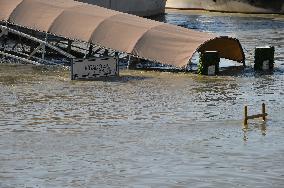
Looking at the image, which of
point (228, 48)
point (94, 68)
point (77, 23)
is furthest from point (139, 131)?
point (228, 48)

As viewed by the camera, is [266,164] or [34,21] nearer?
[266,164]

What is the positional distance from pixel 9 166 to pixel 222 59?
3244cm

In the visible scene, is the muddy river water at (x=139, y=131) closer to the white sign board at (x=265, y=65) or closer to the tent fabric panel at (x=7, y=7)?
the white sign board at (x=265, y=65)

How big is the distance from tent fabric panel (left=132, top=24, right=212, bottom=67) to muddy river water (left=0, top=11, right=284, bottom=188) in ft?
3.37

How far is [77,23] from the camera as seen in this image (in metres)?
48.7

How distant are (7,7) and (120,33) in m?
8.23

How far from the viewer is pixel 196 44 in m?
46.2

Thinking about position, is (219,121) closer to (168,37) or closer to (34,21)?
(168,37)

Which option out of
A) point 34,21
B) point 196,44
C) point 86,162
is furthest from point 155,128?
point 34,21

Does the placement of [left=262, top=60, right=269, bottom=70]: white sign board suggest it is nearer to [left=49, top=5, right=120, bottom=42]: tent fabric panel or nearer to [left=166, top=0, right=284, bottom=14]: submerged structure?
[left=49, top=5, right=120, bottom=42]: tent fabric panel

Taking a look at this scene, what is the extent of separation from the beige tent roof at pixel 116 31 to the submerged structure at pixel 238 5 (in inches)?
2154

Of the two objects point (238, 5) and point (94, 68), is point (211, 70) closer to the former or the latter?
point (94, 68)

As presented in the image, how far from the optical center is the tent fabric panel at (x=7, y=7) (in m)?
50.2

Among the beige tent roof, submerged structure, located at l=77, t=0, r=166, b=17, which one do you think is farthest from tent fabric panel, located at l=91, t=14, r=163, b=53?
submerged structure, located at l=77, t=0, r=166, b=17
